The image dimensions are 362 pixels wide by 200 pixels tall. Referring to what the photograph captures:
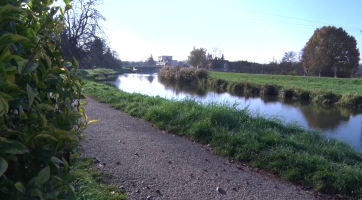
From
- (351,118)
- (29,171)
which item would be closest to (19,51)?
(29,171)

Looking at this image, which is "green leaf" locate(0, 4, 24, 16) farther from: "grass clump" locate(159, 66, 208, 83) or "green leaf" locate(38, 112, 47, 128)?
"grass clump" locate(159, 66, 208, 83)

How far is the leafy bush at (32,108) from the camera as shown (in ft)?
4.24

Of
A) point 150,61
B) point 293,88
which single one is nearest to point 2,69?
point 293,88

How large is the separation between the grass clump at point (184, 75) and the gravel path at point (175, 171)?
109 ft

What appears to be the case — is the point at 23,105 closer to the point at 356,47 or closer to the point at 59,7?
the point at 59,7

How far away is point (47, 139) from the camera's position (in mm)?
1529

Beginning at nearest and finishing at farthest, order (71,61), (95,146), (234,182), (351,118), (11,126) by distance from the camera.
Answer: (11,126)
(71,61)
(234,182)
(95,146)
(351,118)

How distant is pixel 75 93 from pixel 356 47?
5947cm

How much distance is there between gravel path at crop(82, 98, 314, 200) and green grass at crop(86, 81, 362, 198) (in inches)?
14.5

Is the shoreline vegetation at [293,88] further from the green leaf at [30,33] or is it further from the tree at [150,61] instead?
the tree at [150,61]

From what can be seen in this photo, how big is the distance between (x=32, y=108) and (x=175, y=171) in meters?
4.09

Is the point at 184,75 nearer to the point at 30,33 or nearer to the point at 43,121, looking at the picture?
the point at 30,33

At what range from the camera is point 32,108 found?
1.50m

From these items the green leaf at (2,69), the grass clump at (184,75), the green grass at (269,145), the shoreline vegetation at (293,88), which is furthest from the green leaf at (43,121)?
the grass clump at (184,75)
